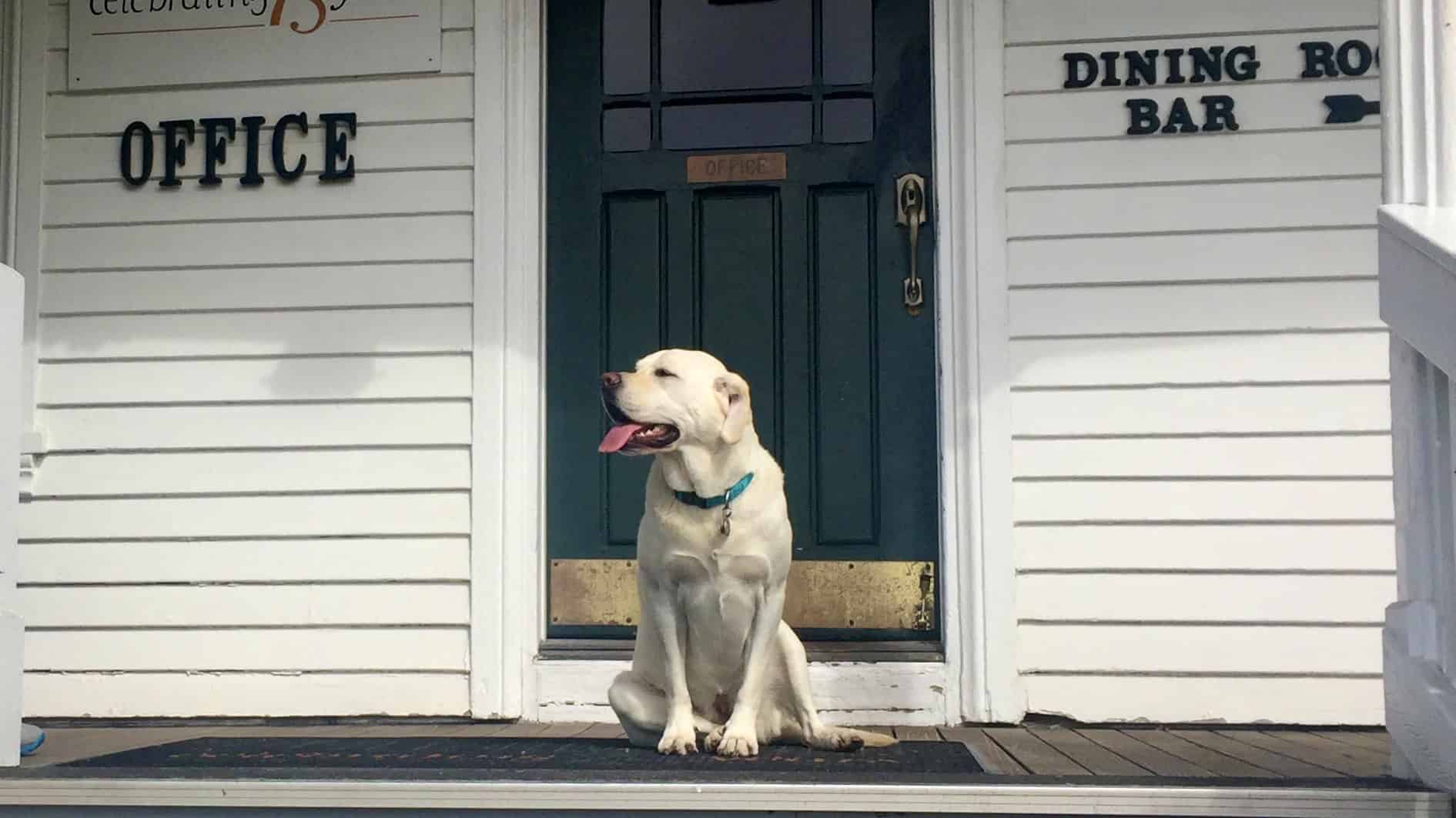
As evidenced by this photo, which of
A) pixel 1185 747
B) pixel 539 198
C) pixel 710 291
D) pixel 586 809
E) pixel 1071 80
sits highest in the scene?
pixel 1071 80

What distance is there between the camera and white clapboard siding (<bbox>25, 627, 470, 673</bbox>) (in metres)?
4.20

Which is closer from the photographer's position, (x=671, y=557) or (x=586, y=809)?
(x=586, y=809)

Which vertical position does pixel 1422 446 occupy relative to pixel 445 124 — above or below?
below

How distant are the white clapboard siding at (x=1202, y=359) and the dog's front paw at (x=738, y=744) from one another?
157cm

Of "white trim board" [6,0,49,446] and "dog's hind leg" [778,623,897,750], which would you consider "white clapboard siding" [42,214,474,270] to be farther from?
"dog's hind leg" [778,623,897,750]

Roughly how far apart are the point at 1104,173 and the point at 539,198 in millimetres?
1704

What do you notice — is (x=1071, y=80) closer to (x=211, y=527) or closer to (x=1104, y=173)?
(x=1104, y=173)

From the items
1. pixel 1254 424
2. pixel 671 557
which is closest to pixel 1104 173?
pixel 1254 424

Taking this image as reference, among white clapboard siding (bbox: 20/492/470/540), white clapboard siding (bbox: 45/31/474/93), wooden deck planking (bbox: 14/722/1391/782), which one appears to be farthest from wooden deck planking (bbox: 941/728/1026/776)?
white clapboard siding (bbox: 45/31/474/93)

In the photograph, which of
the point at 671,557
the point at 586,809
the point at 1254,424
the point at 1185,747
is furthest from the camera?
the point at 1254,424

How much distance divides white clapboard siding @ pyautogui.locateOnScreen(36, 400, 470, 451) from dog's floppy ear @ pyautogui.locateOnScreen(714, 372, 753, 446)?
4.72 ft

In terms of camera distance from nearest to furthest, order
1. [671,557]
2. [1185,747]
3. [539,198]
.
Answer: [671,557], [1185,747], [539,198]

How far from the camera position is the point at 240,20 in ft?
14.6

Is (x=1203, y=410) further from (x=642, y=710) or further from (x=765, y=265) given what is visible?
(x=642, y=710)
